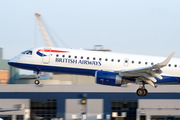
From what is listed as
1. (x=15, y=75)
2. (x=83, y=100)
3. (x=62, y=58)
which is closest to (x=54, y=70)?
(x=62, y=58)

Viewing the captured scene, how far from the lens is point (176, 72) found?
31.7m

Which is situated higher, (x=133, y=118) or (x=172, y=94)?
(x=172, y=94)

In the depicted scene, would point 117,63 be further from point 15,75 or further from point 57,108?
point 15,75

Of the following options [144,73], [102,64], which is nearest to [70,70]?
[102,64]

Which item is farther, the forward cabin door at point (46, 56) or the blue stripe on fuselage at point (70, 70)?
the forward cabin door at point (46, 56)

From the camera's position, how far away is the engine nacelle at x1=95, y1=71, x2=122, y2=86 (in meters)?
29.4

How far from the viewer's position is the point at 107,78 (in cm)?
2941

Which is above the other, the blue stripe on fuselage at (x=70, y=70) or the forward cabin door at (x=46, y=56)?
the forward cabin door at (x=46, y=56)

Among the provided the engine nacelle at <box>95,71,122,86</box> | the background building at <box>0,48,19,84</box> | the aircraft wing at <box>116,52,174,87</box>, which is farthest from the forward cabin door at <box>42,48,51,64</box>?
the background building at <box>0,48,19,84</box>

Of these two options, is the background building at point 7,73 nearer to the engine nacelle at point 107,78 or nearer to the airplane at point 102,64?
the airplane at point 102,64

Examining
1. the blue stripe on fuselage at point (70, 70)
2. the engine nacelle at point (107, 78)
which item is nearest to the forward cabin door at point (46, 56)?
the blue stripe on fuselage at point (70, 70)

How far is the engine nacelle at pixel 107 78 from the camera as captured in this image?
2939 centimetres

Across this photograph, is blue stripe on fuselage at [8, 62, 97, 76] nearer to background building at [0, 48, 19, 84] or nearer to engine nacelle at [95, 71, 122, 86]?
engine nacelle at [95, 71, 122, 86]

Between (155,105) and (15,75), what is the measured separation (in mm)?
37388
